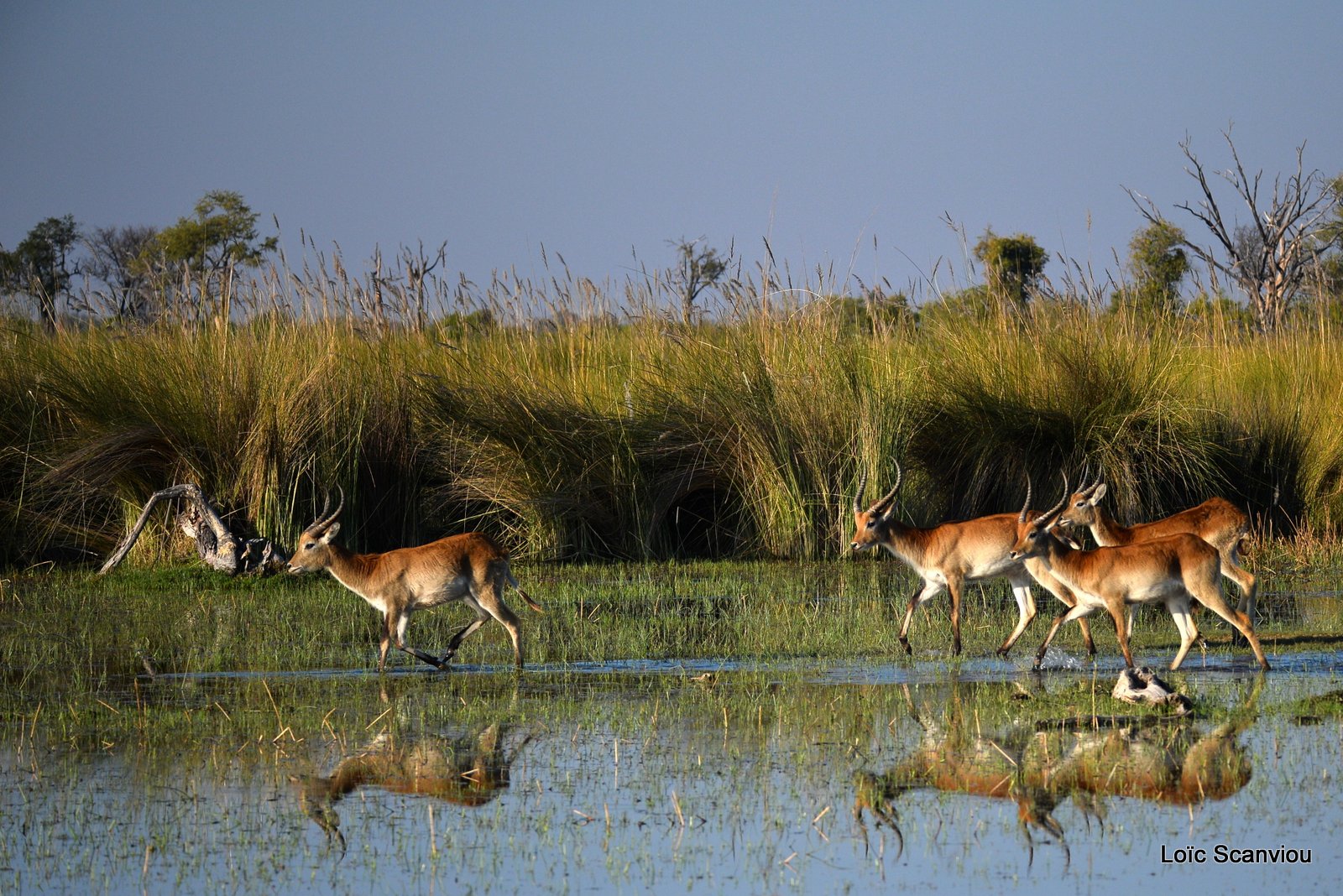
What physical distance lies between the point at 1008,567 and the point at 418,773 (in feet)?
15.5

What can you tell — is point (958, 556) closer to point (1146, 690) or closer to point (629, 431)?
point (1146, 690)

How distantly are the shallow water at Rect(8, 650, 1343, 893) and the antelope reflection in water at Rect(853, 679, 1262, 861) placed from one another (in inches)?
0.8

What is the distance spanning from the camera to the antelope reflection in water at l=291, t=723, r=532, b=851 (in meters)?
5.96

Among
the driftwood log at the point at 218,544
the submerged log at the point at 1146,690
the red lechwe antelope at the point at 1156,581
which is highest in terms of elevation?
the driftwood log at the point at 218,544

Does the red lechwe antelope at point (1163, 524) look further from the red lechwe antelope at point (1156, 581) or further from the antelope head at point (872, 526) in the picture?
the red lechwe antelope at point (1156, 581)

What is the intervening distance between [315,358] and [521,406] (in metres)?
1.93

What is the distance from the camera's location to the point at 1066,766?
249 inches

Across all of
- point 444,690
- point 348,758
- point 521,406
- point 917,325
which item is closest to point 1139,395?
point 917,325

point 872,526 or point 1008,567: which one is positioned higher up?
point 872,526

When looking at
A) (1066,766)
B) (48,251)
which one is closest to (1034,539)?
(1066,766)

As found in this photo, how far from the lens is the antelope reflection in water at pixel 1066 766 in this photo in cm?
582

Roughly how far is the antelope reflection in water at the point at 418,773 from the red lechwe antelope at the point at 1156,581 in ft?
11.7

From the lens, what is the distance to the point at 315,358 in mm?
14008

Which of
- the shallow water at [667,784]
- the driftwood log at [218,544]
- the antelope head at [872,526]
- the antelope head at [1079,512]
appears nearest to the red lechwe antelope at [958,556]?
the antelope head at [872,526]
